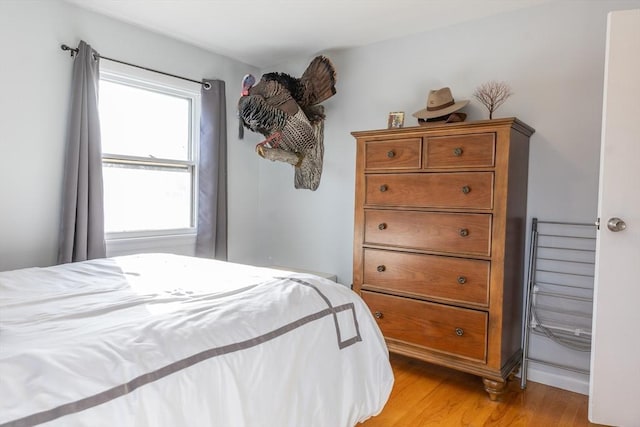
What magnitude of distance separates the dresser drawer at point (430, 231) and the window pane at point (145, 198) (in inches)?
61.4

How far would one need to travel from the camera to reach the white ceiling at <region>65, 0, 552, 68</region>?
241 cm

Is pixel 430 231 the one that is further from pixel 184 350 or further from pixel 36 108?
pixel 36 108

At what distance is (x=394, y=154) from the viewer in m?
2.43

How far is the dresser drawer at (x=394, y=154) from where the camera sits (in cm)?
234

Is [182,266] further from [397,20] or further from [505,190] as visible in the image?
[397,20]

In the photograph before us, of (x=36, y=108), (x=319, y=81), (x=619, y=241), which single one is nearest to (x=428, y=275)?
(x=619, y=241)

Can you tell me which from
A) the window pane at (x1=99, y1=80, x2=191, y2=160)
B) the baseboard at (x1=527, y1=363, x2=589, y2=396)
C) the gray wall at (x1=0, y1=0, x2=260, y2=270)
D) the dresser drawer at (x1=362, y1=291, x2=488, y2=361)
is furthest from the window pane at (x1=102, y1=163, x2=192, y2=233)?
the baseboard at (x1=527, y1=363, x2=589, y2=396)

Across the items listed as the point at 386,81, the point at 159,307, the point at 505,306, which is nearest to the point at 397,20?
the point at 386,81

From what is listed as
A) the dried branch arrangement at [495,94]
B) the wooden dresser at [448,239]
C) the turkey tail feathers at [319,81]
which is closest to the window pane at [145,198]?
the turkey tail feathers at [319,81]

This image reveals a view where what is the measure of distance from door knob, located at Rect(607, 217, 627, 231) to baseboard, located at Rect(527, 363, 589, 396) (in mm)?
1012

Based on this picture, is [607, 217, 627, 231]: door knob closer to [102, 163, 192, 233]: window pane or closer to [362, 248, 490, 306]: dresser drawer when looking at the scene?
[362, 248, 490, 306]: dresser drawer

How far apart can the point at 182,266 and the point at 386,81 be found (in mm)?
1975

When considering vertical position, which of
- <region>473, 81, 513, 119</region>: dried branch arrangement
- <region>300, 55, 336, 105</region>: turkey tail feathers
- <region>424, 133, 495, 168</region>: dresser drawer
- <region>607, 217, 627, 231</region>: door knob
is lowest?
<region>607, 217, 627, 231</region>: door knob

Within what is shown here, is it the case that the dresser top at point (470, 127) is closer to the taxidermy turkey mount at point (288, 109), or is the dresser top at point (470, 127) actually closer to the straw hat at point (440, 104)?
the straw hat at point (440, 104)
